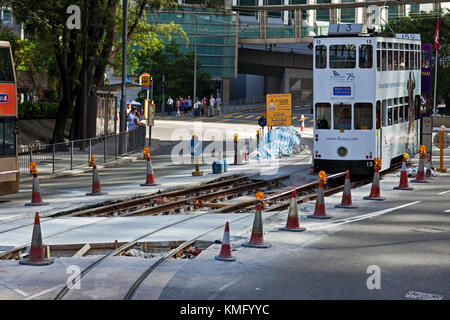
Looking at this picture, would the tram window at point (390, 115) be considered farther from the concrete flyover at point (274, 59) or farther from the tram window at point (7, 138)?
the concrete flyover at point (274, 59)

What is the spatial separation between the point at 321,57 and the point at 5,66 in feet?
33.8

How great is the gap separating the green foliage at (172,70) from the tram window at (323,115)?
171ft

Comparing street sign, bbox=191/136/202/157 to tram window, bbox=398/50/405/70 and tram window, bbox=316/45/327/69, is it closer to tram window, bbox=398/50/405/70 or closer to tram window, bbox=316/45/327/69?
tram window, bbox=316/45/327/69

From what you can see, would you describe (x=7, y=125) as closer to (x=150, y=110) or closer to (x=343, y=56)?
(x=343, y=56)

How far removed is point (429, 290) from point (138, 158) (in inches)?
1051

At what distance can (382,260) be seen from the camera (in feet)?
42.9

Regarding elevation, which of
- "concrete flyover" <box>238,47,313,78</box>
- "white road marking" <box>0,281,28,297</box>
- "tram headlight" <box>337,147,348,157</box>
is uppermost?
"concrete flyover" <box>238,47,313,78</box>

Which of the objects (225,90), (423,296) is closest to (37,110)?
(423,296)

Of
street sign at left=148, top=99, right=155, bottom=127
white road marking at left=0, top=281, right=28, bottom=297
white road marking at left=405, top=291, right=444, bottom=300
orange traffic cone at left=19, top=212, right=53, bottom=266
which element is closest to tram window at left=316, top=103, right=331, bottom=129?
street sign at left=148, top=99, right=155, bottom=127

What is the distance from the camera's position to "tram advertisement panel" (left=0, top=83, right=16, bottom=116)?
68.0 feet

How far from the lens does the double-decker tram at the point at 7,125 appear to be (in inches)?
816

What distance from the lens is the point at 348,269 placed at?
40.5ft

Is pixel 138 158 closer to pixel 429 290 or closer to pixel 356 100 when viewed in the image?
pixel 356 100

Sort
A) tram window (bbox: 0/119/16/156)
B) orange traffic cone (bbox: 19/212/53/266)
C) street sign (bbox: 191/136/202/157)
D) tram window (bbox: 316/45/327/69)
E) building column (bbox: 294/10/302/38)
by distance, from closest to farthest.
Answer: orange traffic cone (bbox: 19/212/53/266) → tram window (bbox: 0/119/16/156) → tram window (bbox: 316/45/327/69) → street sign (bbox: 191/136/202/157) → building column (bbox: 294/10/302/38)
